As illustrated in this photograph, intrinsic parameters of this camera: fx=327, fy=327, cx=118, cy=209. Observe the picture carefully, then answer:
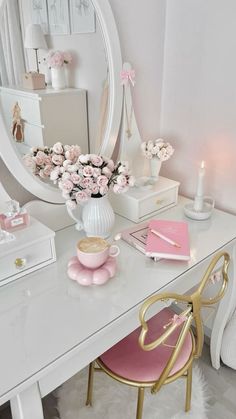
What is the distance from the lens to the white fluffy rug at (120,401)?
1.32 meters

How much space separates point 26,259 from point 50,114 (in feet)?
1.56

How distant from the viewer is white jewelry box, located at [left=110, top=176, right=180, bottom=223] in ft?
4.20

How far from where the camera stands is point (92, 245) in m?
0.97

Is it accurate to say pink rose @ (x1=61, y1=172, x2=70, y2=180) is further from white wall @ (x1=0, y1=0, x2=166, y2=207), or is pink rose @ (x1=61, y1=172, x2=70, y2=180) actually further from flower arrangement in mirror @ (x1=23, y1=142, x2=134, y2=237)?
white wall @ (x1=0, y1=0, x2=166, y2=207)

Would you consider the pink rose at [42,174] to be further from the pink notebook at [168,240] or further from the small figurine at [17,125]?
the pink notebook at [168,240]

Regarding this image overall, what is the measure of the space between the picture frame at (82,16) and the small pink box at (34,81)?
0.21 m

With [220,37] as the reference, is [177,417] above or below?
below

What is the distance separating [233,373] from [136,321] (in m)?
0.91

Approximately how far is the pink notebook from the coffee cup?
0.15 m

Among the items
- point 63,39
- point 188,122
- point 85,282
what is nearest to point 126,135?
point 188,122

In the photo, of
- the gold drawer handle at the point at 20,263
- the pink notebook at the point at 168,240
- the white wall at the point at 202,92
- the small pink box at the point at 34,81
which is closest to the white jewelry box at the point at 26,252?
the gold drawer handle at the point at 20,263

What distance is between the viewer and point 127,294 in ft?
2.95

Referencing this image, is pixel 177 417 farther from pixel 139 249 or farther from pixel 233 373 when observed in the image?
pixel 139 249

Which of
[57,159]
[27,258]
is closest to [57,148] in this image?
[57,159]
